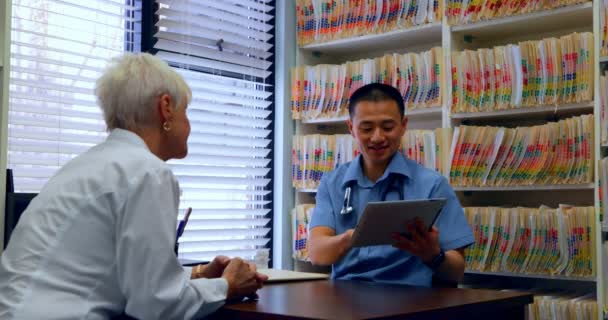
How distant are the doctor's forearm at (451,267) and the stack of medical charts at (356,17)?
1408 millimetres

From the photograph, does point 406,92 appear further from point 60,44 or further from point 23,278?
point 23,278

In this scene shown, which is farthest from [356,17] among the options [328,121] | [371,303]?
[371,303]

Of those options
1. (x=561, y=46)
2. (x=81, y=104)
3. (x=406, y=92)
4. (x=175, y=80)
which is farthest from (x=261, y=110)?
(x=175, y=80)

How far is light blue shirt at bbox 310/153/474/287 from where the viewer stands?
7.94ft

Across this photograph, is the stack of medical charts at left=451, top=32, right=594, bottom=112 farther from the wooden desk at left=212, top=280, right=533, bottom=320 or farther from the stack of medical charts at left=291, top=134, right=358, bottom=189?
the wooden desk at left=212, top=280, right=533, bottom=320

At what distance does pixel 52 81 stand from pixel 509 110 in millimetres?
1916

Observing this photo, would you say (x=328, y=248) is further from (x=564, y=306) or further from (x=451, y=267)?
(x=564, y=306)

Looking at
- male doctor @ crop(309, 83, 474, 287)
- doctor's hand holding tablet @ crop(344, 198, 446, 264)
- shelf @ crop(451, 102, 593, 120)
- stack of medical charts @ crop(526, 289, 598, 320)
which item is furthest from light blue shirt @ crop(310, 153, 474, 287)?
shelf @ crop(451, 102, 593, 120)

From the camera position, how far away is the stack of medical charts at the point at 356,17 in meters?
3.50

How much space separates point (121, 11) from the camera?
11.1 ft

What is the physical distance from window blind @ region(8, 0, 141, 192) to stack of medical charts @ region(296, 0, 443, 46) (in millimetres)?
1068

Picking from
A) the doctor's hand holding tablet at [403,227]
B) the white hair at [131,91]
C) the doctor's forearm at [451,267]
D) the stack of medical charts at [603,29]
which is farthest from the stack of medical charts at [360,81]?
the white hair at [131,91]

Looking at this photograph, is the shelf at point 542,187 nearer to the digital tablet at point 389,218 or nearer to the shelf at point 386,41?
the shelf at point 386,41

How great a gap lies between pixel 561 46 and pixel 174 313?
7.03 ft
